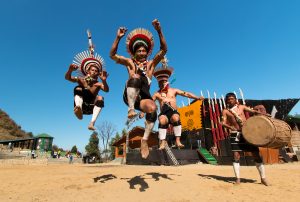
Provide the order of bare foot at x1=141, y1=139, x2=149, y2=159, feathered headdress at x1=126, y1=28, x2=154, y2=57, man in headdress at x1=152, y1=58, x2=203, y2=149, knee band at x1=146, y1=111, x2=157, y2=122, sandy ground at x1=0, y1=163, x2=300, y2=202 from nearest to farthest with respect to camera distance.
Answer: bare foot at x1=141, y1=139, x2=149, y2=159
knee band at x1=146, y1=111, x2=157, y2=122
sandy ground at x1=0, y1=163, x2=300, y2=202
feathered headdress at x1=126, y1=28, x2=154, y2=57
man in headdress at x1=152, y1=58, x2=203, y2=149

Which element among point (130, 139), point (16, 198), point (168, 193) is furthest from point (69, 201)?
point (130, 139)

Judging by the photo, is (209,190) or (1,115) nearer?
(209,190)

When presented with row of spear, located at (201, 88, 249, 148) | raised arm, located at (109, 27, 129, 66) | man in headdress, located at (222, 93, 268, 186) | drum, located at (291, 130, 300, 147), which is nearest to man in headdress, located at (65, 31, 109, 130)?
raised arm, located at (109, 27, 129, 66)

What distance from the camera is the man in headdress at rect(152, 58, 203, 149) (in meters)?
5.66

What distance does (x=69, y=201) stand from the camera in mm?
4703

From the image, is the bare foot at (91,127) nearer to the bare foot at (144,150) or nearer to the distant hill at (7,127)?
the bare foot at (144,150)

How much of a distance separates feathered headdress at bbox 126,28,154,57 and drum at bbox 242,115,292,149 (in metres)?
3.37

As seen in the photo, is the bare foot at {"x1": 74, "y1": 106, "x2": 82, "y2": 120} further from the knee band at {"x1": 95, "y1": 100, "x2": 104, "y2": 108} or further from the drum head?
the drum head

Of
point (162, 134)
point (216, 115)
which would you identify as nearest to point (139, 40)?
point (162, 134)

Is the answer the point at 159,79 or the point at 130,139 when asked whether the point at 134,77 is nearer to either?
the point at 159,79

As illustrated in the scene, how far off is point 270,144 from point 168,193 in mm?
2802

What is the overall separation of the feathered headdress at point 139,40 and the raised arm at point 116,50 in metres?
0.28

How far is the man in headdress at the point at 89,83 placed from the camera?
222 inches

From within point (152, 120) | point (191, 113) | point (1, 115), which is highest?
point (1, 115)
